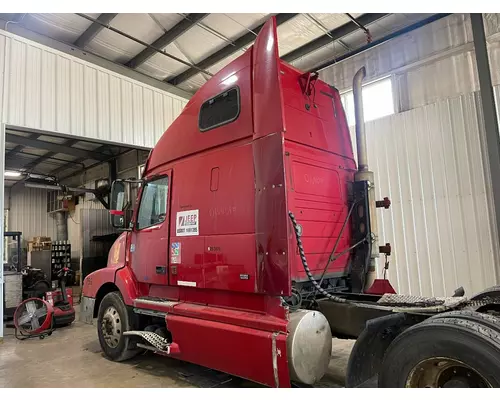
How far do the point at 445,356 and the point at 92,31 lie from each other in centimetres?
783

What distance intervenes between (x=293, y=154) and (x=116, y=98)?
6.23m

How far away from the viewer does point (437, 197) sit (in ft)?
19.9

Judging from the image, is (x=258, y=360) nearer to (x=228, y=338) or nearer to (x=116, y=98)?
(x=228, y=338)

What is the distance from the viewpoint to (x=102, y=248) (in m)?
14.1

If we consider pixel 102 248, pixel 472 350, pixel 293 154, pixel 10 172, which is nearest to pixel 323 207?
pixel 293 154

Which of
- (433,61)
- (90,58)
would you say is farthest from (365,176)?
(90,58)

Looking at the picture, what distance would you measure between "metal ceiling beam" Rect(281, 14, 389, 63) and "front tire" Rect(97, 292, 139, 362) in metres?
6.10

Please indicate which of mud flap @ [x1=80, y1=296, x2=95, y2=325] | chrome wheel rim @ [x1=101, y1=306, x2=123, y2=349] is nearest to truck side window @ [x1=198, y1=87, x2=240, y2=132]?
chrome wheel rim @ [x1=101, y1=306, x2=123, y2=349]

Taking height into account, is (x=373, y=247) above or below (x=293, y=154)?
below

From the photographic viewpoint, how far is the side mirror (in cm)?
445

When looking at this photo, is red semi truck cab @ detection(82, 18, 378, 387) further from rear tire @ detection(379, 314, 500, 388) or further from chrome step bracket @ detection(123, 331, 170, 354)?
rear tire @ detection(379, 314, 500, 388)

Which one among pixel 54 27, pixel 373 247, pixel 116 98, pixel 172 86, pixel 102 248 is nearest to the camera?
pixel 373 247

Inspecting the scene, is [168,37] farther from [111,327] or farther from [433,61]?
[111,327]

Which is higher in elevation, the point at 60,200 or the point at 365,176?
Answer: the point at 60,200
